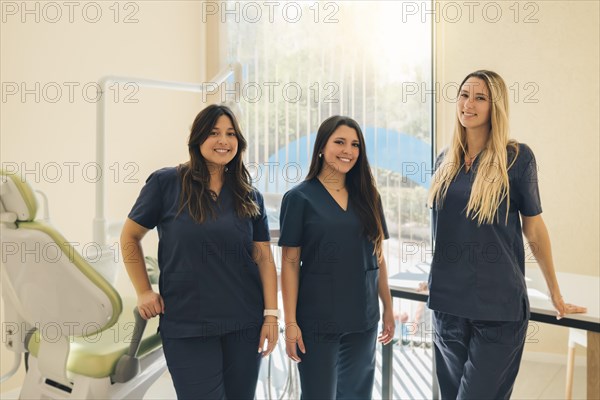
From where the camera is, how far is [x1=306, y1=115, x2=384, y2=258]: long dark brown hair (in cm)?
159

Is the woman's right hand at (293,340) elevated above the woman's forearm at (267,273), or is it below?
below

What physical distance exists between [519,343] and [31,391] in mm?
1580

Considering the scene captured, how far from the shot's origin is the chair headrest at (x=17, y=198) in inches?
59.7

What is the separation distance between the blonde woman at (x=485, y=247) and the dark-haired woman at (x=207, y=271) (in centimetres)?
56

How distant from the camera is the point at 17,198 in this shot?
4.97 ft

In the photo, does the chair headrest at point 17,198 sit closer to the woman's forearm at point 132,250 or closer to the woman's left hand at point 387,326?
the woman's forearm at point 132,250

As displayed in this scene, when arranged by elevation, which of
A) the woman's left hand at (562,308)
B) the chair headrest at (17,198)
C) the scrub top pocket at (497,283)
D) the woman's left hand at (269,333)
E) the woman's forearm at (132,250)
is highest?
the chair headrest at (17,198)

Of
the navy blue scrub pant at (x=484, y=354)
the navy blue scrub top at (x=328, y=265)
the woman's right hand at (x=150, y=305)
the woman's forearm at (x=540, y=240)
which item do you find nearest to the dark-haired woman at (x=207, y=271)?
the woman's right hand at (x=150, y=305)

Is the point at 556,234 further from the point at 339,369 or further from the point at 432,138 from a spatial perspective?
the point at 339,369

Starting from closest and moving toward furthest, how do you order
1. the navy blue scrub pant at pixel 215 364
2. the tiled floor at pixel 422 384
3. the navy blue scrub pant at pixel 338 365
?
1. the navy blue scrub pant at pixel 215 364
2. the navy blue scrub pant at pixel 338 365
3. the tiled floor at pixel 422 384

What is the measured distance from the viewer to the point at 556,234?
2.98 m

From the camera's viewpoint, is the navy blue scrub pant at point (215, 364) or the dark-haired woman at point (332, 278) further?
the dark-haired woman at point (332, 278)

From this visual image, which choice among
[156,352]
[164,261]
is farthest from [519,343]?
[156,352]

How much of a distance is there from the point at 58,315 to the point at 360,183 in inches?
40.9
